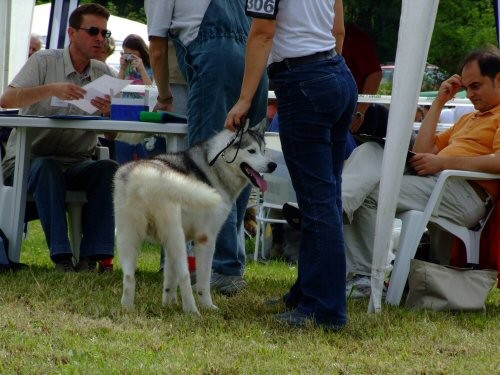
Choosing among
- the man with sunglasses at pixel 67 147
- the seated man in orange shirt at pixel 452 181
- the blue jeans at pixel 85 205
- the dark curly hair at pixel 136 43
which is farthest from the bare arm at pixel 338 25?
the dark curly hair at pixel 136 43

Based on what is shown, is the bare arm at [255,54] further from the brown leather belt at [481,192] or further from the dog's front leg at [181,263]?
the brown leather belt at [481,192]

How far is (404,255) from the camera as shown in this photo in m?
4.82

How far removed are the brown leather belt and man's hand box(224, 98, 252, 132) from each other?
1550 mm

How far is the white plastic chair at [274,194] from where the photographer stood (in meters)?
6.99

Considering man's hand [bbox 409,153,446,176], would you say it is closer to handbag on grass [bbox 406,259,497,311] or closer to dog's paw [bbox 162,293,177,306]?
handbag on grass [bbox 406,259,497,311]

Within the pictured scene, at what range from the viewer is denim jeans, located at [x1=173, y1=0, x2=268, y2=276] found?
482 cm

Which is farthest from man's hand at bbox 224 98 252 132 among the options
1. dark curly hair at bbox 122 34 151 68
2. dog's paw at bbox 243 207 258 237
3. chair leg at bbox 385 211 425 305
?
dark curly hair at bbox 122 34 151 68

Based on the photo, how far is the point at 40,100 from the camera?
216 inches

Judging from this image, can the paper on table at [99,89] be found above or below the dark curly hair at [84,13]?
below

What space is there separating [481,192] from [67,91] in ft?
7.73

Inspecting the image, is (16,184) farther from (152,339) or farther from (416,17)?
(416,17)

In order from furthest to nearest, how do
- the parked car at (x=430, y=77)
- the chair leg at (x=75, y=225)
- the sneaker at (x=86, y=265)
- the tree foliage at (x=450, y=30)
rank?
1. the tree foliage at (x=450, y=30)
2. the parked car at (x=430, y=77)
3. the chair leg at (x=75, y=225)
4. the sneaker at (x=86, y=265)

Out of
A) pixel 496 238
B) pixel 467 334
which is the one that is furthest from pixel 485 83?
pixel 467 334

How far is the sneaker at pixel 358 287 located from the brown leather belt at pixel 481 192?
2.43 ft
